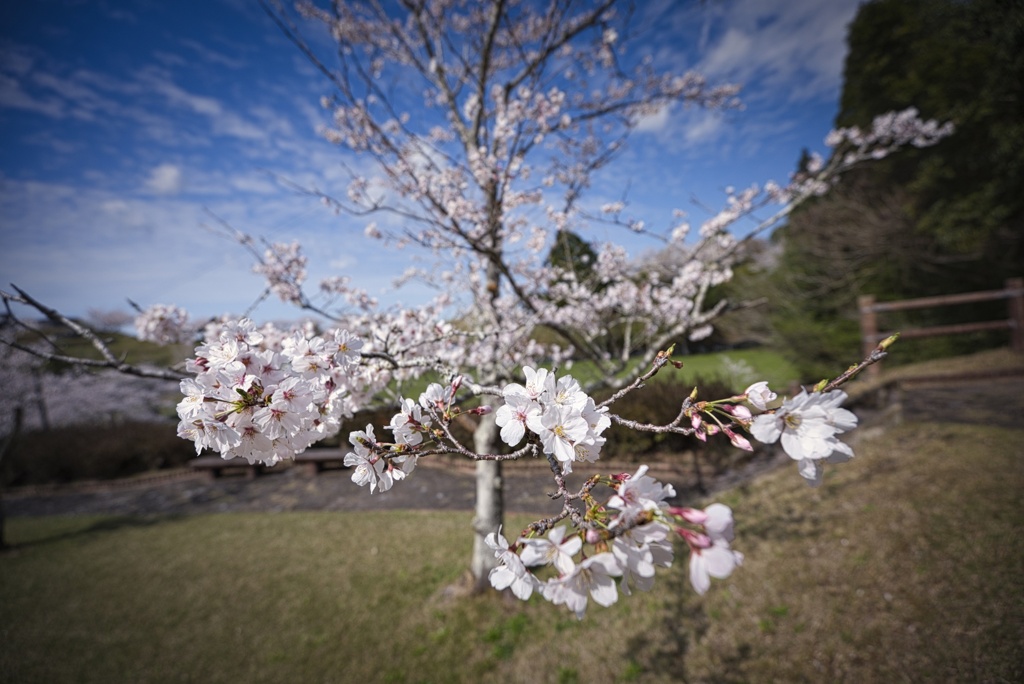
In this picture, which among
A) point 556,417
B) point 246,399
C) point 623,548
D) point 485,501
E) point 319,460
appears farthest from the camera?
point 319,460

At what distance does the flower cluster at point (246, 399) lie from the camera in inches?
39.2

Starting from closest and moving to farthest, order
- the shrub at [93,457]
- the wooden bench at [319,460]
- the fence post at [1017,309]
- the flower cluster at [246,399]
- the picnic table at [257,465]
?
the flower cluster at [246,399]
the fence post at [1017,309]
the wooden bench at [319,460]
the picnic table at [257,465]
the shrub at [93,457]

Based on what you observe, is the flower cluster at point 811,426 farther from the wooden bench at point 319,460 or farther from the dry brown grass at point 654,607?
the wooden bench at point 319,460

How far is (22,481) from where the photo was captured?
10.6 meters

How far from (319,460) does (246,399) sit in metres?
8.33

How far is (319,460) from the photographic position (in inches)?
321

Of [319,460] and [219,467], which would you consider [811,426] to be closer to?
[319,460]

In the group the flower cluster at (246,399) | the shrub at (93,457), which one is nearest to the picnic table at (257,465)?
the shrub at (93,457)

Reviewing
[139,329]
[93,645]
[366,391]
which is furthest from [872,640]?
[93,645]

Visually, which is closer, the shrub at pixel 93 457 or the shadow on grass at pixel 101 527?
the shadow on grass at pixel 101 527

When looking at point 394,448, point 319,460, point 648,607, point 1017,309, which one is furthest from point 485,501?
point 1017,309

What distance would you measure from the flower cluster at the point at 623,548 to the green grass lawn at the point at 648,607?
2697 millimetres

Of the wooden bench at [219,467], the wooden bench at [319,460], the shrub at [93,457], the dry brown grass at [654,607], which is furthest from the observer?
the shrub at [93,457]

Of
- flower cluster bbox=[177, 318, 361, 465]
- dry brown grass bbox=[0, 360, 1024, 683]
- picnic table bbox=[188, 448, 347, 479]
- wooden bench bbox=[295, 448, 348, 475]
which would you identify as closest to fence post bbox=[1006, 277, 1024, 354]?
dry brown grass bbox=[0, 360, 1024, 683]
